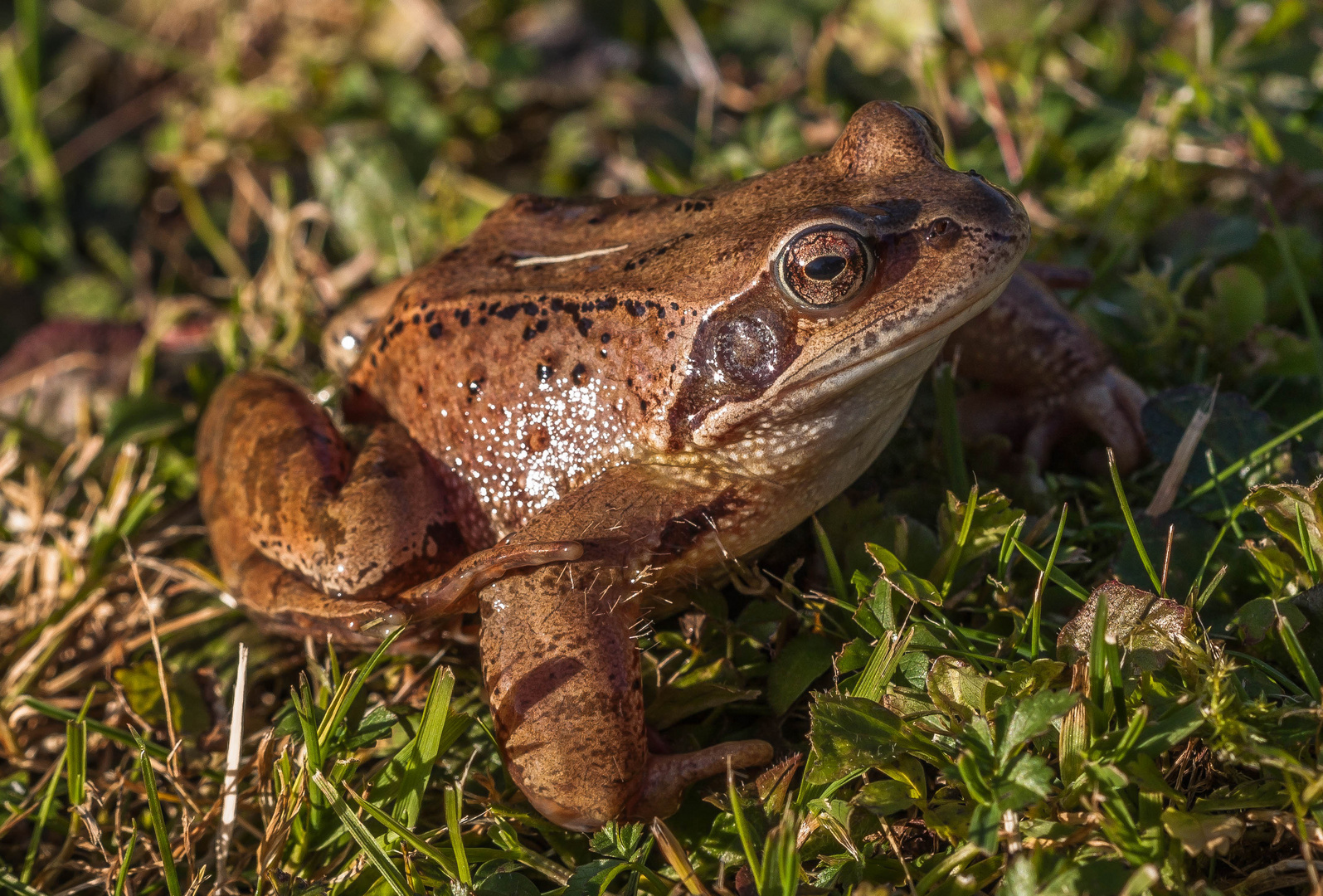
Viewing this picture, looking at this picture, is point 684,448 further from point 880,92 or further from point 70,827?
point 880,92

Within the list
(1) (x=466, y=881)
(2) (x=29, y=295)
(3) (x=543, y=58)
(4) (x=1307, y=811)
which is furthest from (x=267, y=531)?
(3) (x=543, y=58)

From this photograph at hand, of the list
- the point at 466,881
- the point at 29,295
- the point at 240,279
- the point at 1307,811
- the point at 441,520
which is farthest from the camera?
the point at 29,295

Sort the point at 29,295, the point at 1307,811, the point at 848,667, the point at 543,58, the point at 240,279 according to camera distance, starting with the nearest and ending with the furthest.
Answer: the point at 1307,811, the point at 848,667, the point at 240,279, the point at 29,295, the point at 543,58

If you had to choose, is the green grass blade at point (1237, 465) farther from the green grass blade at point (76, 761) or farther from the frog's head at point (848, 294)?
the green grass blade at point (76, 761)

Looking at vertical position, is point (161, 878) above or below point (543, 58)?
below

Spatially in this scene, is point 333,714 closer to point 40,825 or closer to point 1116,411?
point 40,825

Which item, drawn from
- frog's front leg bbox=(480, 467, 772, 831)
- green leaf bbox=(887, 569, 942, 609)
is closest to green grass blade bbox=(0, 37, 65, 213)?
frog's front leg bbox=(480, 467, 772, 831)

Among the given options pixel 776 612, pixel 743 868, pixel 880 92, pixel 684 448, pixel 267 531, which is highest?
pixel 880 92
